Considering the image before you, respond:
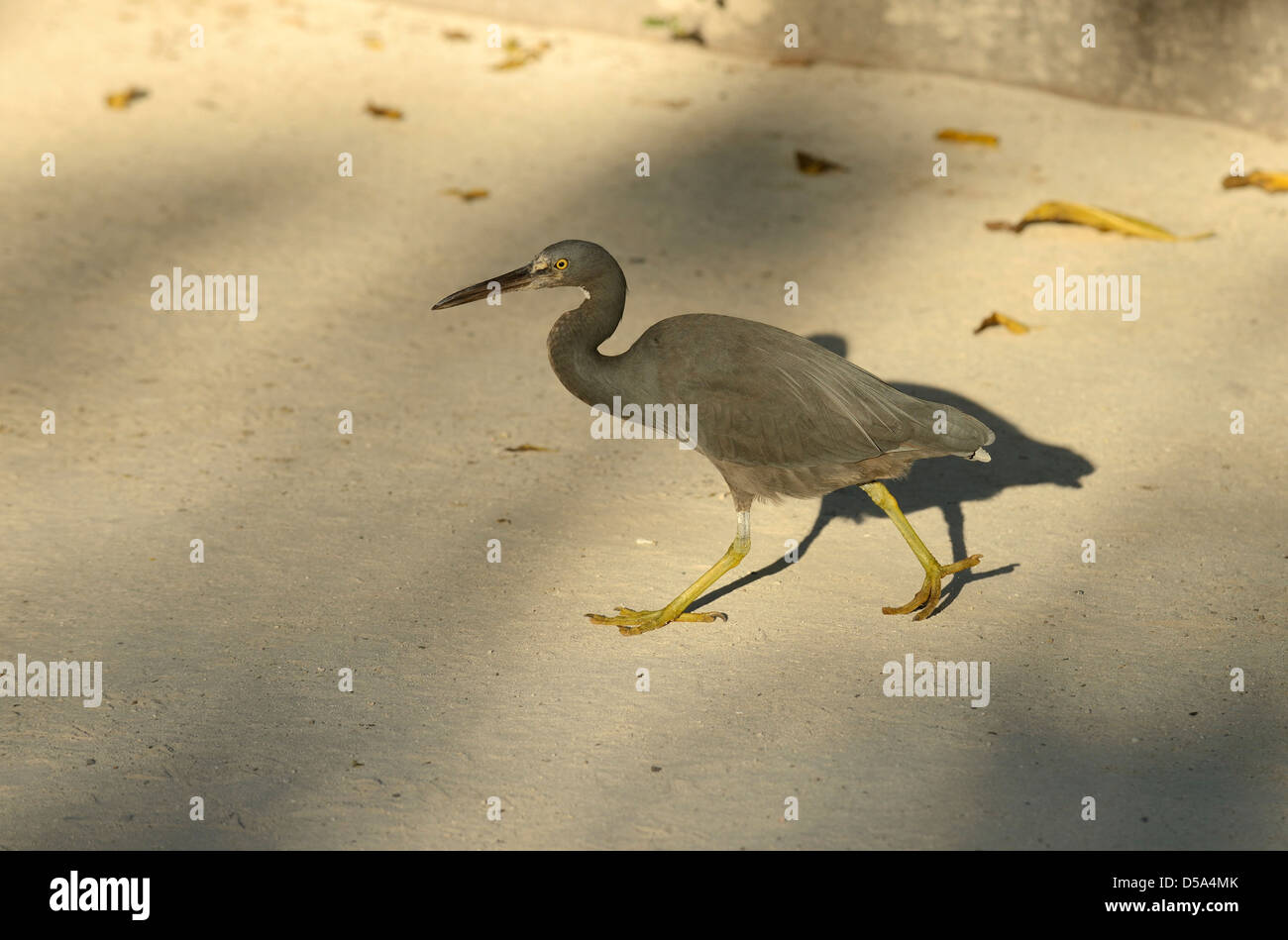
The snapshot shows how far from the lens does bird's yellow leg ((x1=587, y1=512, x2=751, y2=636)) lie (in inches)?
188

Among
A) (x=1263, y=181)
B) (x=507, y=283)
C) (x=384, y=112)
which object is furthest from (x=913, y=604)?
(x=384, y=112)

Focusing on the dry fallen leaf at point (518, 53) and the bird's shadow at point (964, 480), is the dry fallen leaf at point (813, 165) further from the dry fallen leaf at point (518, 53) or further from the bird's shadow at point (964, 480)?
the bird's shadow at point (964, 480)

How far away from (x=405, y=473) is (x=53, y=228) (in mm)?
3275

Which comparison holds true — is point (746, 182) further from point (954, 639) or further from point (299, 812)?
point (299, 812)

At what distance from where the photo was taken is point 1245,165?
27.6 ft

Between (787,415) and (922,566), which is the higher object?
(787,415)

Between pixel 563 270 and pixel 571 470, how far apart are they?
1.22 meters

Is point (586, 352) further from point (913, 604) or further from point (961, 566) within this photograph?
point (961, 566)

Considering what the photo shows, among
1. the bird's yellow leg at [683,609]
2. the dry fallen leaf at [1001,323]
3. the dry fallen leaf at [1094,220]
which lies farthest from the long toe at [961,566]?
the dry fallen leaf at [1094,220]

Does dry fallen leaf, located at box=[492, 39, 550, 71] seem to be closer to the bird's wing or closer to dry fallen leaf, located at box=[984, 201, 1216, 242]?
dry fallen leaf, located at box=[984, 201, 1216, 242]

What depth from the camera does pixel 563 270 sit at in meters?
4.90

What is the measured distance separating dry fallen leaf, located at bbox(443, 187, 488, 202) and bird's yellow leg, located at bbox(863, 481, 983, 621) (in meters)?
4.14

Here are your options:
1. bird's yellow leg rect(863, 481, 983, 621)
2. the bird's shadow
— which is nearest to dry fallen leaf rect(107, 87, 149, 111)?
the bird's shadow

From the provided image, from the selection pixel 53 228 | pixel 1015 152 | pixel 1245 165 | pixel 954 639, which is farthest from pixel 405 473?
pixel 1245 165
